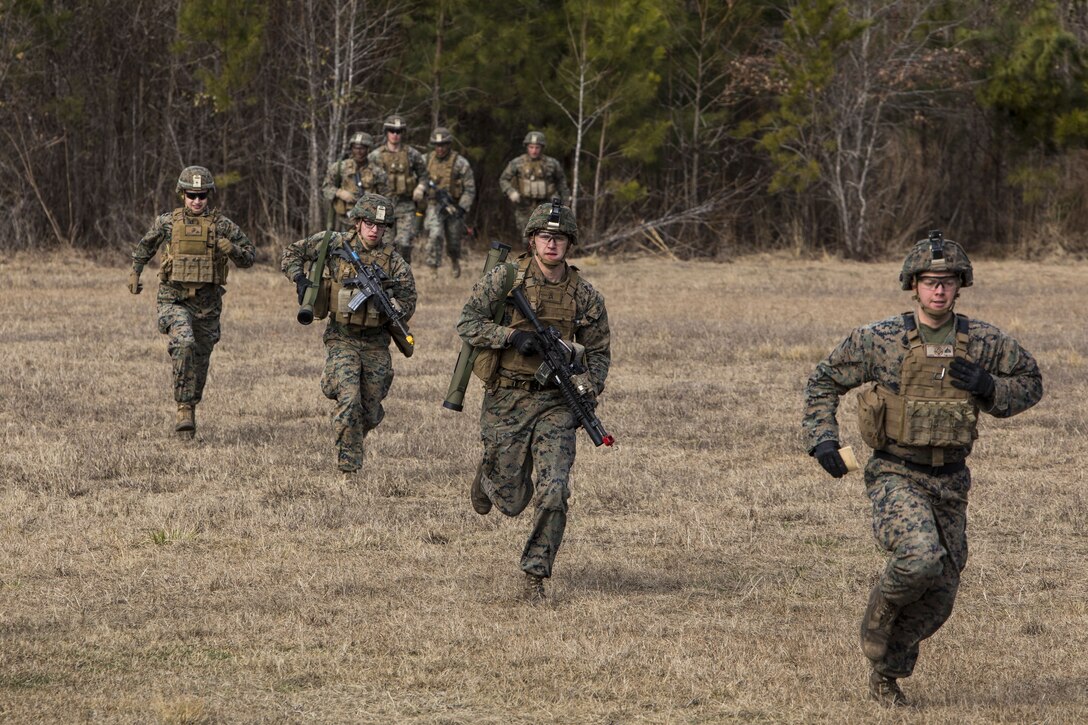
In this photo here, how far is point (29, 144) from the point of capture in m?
24.3

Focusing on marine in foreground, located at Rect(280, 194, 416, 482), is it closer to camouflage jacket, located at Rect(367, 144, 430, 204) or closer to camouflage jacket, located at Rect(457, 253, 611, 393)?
camouflage jacket, located at Rect(457, 253, 611, 393)

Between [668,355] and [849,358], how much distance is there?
9.83m

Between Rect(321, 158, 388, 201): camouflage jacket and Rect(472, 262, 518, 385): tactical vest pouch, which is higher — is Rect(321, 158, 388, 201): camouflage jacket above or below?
above

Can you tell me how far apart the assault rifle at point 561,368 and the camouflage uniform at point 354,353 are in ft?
8.10

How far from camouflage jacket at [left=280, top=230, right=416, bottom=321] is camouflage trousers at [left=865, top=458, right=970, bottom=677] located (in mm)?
4293

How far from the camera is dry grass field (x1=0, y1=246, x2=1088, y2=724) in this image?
6.28m

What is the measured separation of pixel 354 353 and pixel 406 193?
9261mm

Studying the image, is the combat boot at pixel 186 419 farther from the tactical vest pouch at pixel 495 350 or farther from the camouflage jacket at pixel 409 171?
the camouflage jacket at pixel 409 171

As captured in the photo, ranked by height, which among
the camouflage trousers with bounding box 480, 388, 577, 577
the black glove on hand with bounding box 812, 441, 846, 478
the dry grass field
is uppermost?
the black glove on hand with bounding box 812, 441, 846, 478

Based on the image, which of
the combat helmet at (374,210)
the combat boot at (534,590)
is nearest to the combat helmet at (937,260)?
the combat boot at (534,590)

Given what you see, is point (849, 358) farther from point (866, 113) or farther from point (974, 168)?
point (974, 168)

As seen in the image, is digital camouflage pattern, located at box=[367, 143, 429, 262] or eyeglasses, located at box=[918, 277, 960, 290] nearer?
eyeglasses, located at box=[918, 277, 960, 290]

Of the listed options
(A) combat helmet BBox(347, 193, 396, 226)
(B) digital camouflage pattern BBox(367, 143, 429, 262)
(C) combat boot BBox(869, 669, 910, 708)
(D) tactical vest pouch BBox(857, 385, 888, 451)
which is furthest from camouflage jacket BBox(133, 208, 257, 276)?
(B) digital camouflage pattern BBox(367, 143, 429, 262)

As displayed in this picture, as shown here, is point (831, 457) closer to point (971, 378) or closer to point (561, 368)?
point (971, 378)
